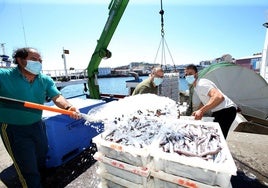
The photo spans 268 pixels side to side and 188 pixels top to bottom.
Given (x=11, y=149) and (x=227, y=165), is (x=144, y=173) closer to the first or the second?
(x=227, y=165)

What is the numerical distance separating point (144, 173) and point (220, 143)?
0.79m

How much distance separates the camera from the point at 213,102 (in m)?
2.72

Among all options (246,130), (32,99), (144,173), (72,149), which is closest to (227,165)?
(144,173)

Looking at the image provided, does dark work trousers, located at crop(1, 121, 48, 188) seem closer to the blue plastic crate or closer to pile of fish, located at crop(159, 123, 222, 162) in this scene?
the blue plastic crate

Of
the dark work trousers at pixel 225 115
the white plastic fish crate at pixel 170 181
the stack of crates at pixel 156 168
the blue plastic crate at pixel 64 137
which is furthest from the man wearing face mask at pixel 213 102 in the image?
the blue plastic crate at pixel 64 137

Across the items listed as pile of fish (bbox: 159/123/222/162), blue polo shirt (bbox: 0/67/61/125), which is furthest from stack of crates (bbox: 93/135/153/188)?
blue polo shirt (bbox: 0/67/61/125)

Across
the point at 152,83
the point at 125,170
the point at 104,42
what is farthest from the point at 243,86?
the point at 125,170

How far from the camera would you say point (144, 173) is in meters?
1.71

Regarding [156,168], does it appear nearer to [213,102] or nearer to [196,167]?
[196,167]

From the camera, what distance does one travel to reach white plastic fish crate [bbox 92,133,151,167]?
1724mm

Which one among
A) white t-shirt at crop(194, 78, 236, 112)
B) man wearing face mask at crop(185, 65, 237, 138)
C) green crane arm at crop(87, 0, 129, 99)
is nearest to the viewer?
man wearing face mask at crop(185, 65, 237, 138)

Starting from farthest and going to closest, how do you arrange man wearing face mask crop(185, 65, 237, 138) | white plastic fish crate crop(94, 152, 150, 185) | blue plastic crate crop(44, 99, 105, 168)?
blue plastic crate crop(44, 99, 105, 168) → man wearing face mask crop(185, 65, 237, 138) → white plastic fish crate crop(94, 152, 150, 185)

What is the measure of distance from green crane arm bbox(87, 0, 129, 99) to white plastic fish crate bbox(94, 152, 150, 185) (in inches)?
176

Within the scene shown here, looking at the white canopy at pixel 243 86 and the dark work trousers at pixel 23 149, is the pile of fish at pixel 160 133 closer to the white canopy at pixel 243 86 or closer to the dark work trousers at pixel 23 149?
the dark work trousers at pixel 23 149
